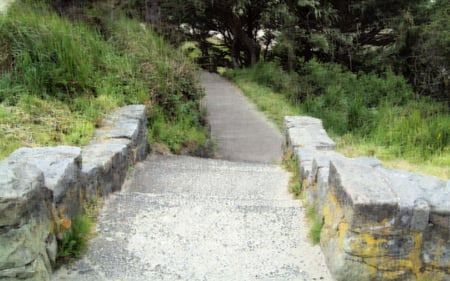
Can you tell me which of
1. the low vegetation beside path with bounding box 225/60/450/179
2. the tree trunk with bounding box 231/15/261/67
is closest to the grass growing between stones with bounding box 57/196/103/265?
the low vegetation beside path with bounding box 225/60/450/179

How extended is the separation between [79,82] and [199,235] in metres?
3.49

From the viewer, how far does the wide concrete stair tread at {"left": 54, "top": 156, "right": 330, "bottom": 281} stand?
2.92m

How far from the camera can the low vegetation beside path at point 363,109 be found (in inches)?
270

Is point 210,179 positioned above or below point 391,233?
below

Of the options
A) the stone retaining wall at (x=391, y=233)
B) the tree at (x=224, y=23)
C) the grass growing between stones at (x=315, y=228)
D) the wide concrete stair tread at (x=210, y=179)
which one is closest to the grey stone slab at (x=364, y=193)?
the stone retaining wall at (x=391, y=233)

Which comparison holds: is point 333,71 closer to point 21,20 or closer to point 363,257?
point 21,20

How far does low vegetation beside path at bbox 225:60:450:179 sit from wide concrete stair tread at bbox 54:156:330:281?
2801mm

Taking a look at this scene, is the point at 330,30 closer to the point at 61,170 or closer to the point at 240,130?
the point at 240,130

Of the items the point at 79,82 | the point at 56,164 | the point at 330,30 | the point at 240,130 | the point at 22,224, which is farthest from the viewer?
the point at 330,30

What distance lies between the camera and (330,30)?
1357cm

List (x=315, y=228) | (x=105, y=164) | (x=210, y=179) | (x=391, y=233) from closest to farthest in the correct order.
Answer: (x=391, y=233), (x=315, y=228), (x=105, y=164), (x=210, y=179)

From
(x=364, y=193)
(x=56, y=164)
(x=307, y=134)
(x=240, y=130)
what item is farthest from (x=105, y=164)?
(x=240, y=130)

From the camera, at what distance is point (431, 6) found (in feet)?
40.8

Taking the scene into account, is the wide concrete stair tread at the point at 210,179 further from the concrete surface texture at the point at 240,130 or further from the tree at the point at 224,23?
the tree at the point at 224,23
